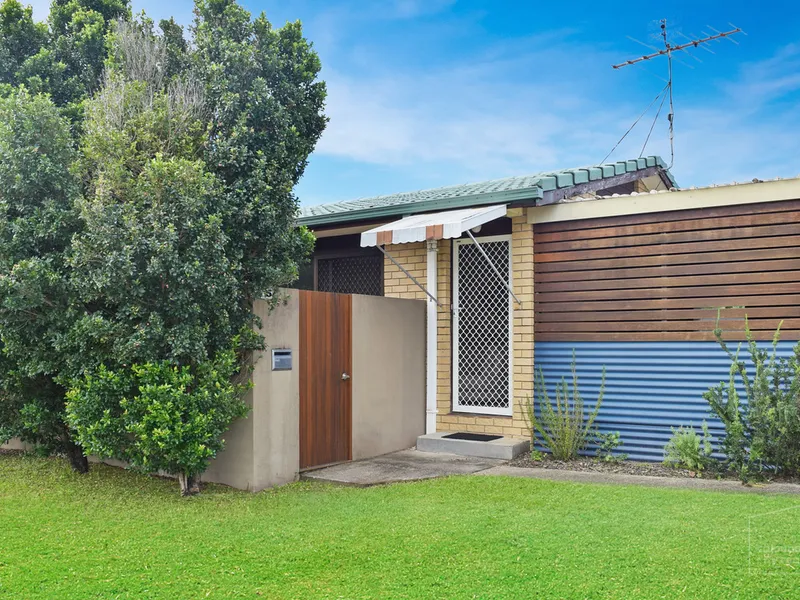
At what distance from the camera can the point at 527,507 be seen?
5.98 m

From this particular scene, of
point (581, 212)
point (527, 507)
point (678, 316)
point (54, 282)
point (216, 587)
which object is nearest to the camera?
point (216, 587)

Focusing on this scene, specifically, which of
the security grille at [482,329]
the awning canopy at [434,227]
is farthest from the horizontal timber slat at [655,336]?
the awning canopy at [434,227]

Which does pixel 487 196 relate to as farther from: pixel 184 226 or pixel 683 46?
pixel 683 46

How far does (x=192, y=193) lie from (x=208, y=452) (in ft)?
7.64

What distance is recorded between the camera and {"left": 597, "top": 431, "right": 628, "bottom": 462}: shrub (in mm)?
8375

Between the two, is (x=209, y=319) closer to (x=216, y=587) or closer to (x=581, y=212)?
(x=216, y=587)

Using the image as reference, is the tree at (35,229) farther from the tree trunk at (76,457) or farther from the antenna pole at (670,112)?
the antenna pole at (670,112)

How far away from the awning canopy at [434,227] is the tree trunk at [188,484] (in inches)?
129

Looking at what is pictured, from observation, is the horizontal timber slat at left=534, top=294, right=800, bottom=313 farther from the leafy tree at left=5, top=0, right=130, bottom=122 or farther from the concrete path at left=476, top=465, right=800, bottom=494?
the leafy tree at left=5, top=0, right=130, bottom=122

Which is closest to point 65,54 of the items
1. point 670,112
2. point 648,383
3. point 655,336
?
point 655,336

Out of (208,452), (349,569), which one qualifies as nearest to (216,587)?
(349,569)

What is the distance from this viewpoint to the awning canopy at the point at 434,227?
7797mm

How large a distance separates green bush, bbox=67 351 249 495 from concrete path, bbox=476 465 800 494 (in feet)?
9.84

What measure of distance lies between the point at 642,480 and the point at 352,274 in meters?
5.53
